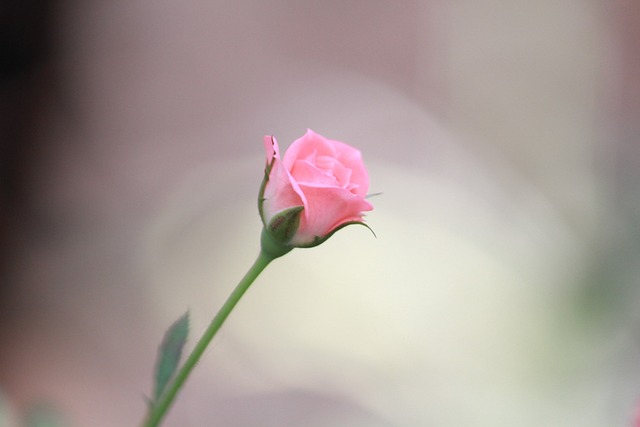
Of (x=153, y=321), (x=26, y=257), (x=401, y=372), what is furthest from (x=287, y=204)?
(x=26, y=257)

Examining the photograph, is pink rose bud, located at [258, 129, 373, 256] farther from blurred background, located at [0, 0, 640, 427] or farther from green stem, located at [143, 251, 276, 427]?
blurred background, located at [0, 0, 640, 427]

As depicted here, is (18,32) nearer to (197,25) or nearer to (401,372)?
(197,25)

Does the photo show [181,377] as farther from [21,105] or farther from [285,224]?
[21,105]

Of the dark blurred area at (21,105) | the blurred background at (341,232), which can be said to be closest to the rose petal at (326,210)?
the blurred background at (341,232)

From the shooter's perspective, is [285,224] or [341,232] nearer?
[285,224]

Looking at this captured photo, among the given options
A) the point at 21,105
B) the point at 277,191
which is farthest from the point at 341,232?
the point at 277,191

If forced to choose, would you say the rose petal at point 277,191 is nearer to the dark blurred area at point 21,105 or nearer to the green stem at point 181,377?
the green stem at point 181,377
